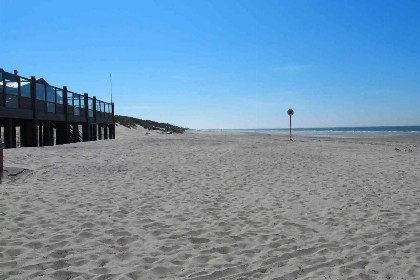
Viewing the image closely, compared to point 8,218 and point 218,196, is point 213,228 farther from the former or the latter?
point 8,218

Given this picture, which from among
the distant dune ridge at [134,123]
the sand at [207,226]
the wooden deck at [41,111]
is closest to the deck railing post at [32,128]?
the wooden deck at [41,111]

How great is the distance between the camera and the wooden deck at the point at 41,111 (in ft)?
52.2

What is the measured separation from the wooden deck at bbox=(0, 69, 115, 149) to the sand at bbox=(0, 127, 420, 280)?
8.43m

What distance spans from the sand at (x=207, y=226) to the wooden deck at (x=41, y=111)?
8426 millimetres

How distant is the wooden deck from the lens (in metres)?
15.9

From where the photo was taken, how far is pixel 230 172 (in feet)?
33.6

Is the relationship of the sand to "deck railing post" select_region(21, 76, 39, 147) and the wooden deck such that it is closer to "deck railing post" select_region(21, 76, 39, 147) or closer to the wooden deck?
the wooden deck

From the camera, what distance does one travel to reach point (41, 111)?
18.8 meters

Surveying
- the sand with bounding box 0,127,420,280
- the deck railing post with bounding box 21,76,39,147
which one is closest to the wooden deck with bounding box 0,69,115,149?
the deck railing post with bounding box 21,76,39,147

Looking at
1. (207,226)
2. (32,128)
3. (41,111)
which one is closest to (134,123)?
(41,111)

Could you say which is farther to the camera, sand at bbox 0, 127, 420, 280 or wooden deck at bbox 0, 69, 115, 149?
wooden deck at bbox 0, 69, 115, 149

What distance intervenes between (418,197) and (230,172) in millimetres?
4999

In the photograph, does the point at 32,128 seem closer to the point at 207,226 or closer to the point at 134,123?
the point at 207,226

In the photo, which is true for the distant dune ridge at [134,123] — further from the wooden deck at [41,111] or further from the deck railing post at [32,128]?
the deck railing post at [32,128]
